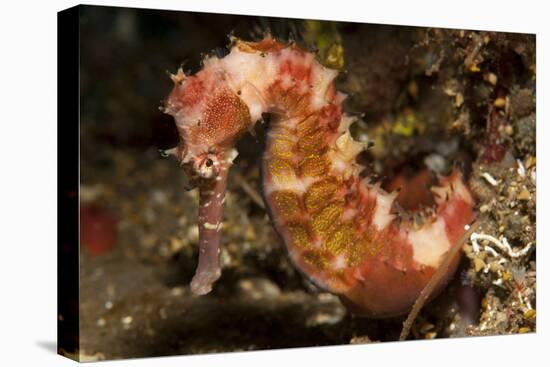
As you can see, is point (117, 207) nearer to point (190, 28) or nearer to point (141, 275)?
point (141, 275)

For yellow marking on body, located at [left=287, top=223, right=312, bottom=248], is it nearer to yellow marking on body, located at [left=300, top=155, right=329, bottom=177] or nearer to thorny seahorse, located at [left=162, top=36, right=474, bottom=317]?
thorny seahorse, located at [left=162, top=36, right=474, bottom=317]

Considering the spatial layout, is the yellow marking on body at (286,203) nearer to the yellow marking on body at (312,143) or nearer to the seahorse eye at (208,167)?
the yellow marking on body at (312,143)

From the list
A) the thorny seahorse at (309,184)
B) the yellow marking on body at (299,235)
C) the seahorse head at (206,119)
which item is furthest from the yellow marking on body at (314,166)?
the seahorse head at (206,119)

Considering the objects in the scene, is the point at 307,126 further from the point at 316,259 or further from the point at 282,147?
the point at 316,259

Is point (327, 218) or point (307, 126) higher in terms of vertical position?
point (307, 126)

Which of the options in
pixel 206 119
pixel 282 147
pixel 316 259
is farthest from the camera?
pixel 316 259

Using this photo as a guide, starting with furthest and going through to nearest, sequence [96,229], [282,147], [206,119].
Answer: [282,147] → [206,119] → [96,229]

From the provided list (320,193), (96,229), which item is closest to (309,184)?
(320,193)
